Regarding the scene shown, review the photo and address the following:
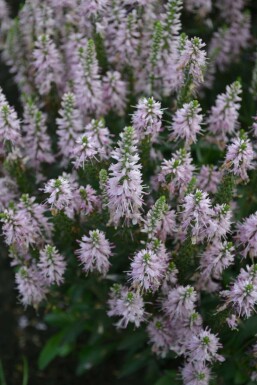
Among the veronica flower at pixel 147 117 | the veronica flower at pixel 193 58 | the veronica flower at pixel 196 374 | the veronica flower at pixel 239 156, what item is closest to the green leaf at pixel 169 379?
the veronica flower at pixel 196 374

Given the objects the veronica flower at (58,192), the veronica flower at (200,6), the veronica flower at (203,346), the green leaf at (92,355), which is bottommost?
the green leaf at (92,355)

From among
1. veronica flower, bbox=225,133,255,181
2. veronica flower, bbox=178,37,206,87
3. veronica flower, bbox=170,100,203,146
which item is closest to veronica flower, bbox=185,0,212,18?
veronica flower, bbox=178,37,206,87

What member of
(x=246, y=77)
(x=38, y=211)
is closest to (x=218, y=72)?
(x=246, y=77)

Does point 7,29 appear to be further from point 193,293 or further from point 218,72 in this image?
point 193,293

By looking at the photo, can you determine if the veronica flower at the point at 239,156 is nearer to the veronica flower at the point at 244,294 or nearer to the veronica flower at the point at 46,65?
the veronica flower at the point at 244,294

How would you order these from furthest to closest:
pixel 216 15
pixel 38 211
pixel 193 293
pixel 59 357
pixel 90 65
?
pixel 216 15 < pixel 59 357 < pixel 90 65 < pixel 38 211 < pixel 193 293

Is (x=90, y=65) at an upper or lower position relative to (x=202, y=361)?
upper
